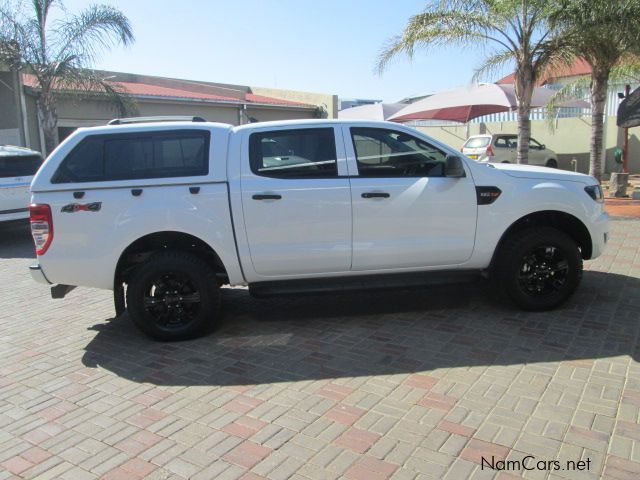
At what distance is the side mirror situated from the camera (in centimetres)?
498

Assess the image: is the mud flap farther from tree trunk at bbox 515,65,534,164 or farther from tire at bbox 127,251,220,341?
tree trunk at bbox 515,65,534,164

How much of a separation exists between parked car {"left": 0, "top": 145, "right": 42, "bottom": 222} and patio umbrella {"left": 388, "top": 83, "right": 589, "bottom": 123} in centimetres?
1151

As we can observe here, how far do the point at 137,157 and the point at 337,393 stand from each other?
2.68 metres

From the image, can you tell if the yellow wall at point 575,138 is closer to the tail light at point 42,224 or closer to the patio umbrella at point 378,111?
the patio umbrella at point 378,111

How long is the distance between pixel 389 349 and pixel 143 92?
16.1 metres

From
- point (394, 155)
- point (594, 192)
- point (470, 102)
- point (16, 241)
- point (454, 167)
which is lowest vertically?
point (16, 241)

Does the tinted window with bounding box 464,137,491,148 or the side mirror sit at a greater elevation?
the tinted window with bounding box 464,137,491,148

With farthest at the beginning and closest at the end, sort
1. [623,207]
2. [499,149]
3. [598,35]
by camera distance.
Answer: [499,149]
[623,207]
[598,35]

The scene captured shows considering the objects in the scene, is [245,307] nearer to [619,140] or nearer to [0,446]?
[0,446]

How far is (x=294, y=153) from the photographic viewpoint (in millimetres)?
5012

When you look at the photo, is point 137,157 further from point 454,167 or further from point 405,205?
point 454,167

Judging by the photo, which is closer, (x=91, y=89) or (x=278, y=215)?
(x=278, y=215)

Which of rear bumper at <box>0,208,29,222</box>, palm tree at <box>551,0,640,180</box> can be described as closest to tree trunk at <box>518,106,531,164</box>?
palm tree at <box>551,0,640,180</box>

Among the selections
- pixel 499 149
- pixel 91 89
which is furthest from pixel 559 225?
pixel 499 149
